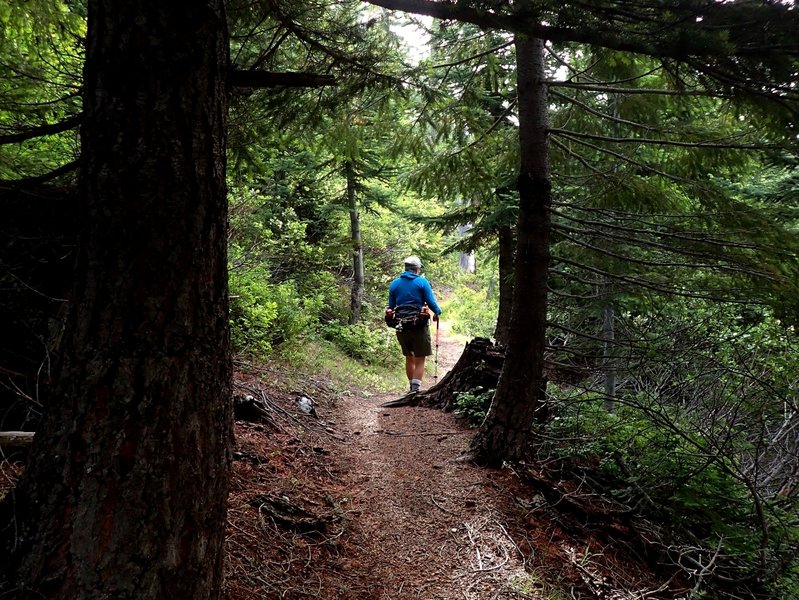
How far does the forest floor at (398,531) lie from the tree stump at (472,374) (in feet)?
5.26

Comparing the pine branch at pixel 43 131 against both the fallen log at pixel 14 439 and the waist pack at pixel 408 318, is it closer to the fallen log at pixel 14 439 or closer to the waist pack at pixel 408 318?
the fallen log at pixel 14 439

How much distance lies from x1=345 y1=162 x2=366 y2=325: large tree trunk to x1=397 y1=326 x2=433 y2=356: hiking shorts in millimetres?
5764

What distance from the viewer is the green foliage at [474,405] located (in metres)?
6.71

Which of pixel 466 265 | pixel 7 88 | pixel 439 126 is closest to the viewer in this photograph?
pixel 7 88

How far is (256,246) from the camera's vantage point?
10844 millimetres

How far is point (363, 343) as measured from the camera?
14.6m

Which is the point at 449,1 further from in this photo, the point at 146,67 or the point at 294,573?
the point at 294,573

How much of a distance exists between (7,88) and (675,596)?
6.87 metres

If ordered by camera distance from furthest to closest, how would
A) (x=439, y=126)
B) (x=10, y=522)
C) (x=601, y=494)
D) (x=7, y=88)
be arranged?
1. (x=439, y=126)
2. (x=601, y=494)
3. (x=7, y=88)
4. (x=10, y=522)

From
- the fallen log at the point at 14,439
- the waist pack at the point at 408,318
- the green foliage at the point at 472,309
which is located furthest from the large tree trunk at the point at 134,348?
the green foliage at the point at 472,309

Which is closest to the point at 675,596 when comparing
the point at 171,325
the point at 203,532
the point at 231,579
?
the point at 231,579

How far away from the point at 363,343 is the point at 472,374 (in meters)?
7.29

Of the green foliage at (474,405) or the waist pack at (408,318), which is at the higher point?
the waist pack at (408,318)

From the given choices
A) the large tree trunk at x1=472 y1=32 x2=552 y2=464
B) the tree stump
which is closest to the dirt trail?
the large tree trunk at x1=472 y1=32 x2=552 y2=464
